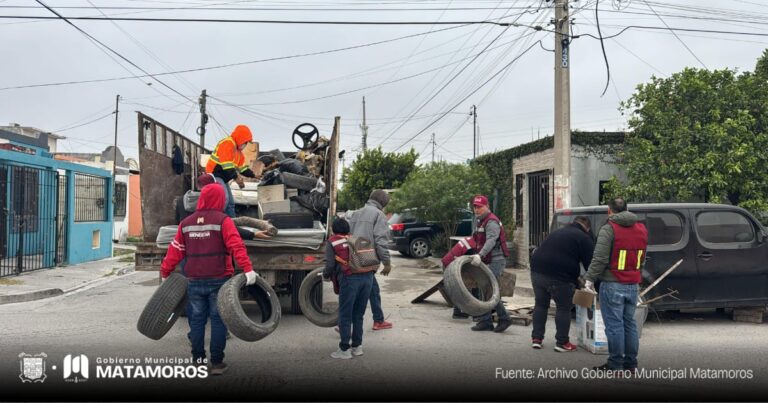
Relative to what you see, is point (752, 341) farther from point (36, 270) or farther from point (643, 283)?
point (36, 270)

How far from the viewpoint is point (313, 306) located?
7383 mm

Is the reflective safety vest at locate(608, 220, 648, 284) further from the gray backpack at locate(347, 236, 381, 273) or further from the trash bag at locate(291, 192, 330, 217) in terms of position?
the trash bag at locate(291, 192, 330, 217)

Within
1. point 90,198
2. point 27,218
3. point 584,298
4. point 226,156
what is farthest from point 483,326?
point 90,198

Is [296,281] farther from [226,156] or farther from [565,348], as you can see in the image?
[565,348]

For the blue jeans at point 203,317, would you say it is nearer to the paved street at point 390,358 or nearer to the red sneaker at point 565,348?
the paved street at point 390,358

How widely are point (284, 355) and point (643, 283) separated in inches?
186

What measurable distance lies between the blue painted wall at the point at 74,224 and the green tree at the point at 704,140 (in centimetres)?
1283

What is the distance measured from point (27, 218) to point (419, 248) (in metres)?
10.8

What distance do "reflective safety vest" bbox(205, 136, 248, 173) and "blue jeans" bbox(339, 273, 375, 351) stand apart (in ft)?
9.61

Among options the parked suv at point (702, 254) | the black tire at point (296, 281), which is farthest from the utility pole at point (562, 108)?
the black tire at point (296, 281)

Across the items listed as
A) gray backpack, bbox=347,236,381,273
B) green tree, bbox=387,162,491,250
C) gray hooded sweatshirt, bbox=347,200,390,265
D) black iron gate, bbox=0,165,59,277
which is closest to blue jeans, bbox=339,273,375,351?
gray backpack, bbox=347,236,381,273

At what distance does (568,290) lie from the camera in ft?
21.8

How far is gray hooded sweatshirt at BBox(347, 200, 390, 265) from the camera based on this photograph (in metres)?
7.05

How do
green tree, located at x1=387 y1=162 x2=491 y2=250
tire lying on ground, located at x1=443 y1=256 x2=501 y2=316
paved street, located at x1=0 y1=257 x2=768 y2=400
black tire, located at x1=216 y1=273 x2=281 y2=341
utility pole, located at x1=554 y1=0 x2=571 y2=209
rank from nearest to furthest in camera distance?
paved street, located at x1=0 y1=257 x2=768 y2=400 < black tire, located at x1=216 y1=273 x2=281 y2=341 < tire lying on ground, located at x1=443 y1=256 x2=501 y2=316 < utility pole, located at x1=554 y1=0 x2=571 y2=209 < green tree, located at x1=387 y1=162 x2=491 y2=250
